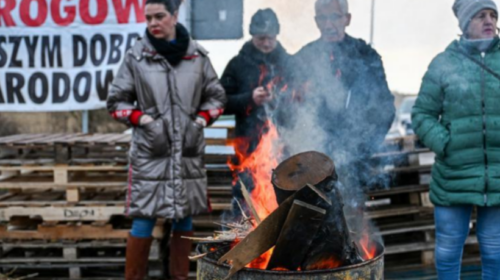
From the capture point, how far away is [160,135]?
4059 millimetres

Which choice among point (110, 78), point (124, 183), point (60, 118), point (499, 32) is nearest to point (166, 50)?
point (124, 183)

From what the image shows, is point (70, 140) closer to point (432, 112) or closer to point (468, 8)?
point (432, 112)

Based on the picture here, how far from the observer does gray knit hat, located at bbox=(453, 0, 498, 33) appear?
12.2ft

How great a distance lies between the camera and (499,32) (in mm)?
3830

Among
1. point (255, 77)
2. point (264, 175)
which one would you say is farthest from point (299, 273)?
point (255, 77)

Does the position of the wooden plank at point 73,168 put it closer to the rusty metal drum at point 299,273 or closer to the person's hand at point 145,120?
the person's hand at point 145,120

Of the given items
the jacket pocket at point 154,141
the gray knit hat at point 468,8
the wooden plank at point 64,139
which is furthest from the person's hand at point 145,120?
the gray knit hat at point 468,8

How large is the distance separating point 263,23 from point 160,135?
49.1 inches

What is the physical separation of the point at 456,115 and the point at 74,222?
3.53m

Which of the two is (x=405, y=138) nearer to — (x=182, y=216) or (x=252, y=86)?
(x=252, y=86)

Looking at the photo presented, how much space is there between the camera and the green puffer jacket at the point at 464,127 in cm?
374

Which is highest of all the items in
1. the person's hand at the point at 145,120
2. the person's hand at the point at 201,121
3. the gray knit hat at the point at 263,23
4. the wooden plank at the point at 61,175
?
the gray knit hat at the point at 263,23

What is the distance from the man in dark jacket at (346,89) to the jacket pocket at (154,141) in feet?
3.31

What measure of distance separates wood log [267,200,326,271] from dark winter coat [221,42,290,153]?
1.78 meters
